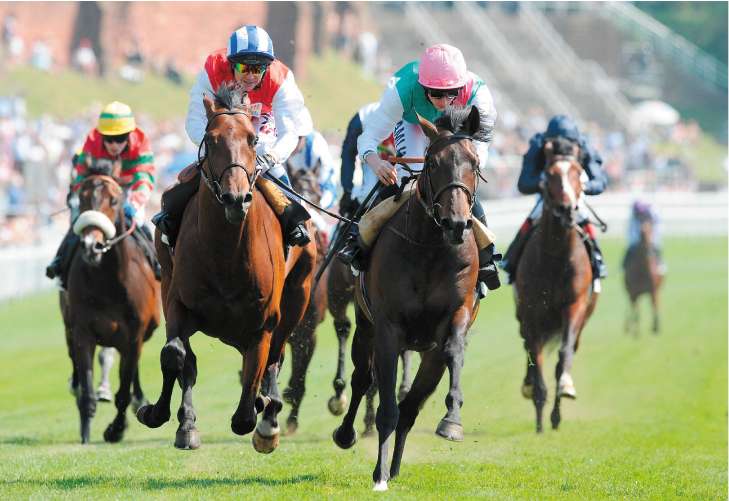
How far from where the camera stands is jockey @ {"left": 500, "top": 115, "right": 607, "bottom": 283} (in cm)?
1310

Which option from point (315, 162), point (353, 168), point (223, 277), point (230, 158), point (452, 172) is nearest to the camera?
point (230, 158)

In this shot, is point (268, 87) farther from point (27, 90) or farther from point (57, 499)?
point (27, 90)

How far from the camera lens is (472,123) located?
8805 millimetres

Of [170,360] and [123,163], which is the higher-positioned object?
[123,163]

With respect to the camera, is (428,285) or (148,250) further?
(148,250)

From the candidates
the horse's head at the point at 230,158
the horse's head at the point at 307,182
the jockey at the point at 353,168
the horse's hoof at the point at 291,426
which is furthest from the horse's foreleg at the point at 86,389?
the horse's head at the point at 230,158

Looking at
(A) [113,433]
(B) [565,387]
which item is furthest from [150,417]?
(B) [565,387]

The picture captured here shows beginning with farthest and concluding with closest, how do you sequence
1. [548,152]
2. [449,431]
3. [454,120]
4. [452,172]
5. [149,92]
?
1. [149,92]
2. [548,152]
3. [454,120]
4. [449,431]
5. [452,172]

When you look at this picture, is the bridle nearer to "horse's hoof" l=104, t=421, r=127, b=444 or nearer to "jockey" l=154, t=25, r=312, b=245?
"jockey" l=154, t=25, r=312, b=245

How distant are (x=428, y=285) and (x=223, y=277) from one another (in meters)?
1.19

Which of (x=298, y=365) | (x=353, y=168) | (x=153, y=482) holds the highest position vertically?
(x=353, y=168)

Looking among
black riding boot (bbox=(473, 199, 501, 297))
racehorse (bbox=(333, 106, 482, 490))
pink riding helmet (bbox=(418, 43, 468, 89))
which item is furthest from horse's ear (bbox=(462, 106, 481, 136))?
black riding boot (bbox=(473, 199, 501, 297))

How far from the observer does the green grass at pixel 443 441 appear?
895 centimetres

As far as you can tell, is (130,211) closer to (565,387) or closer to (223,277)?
(223,277)
